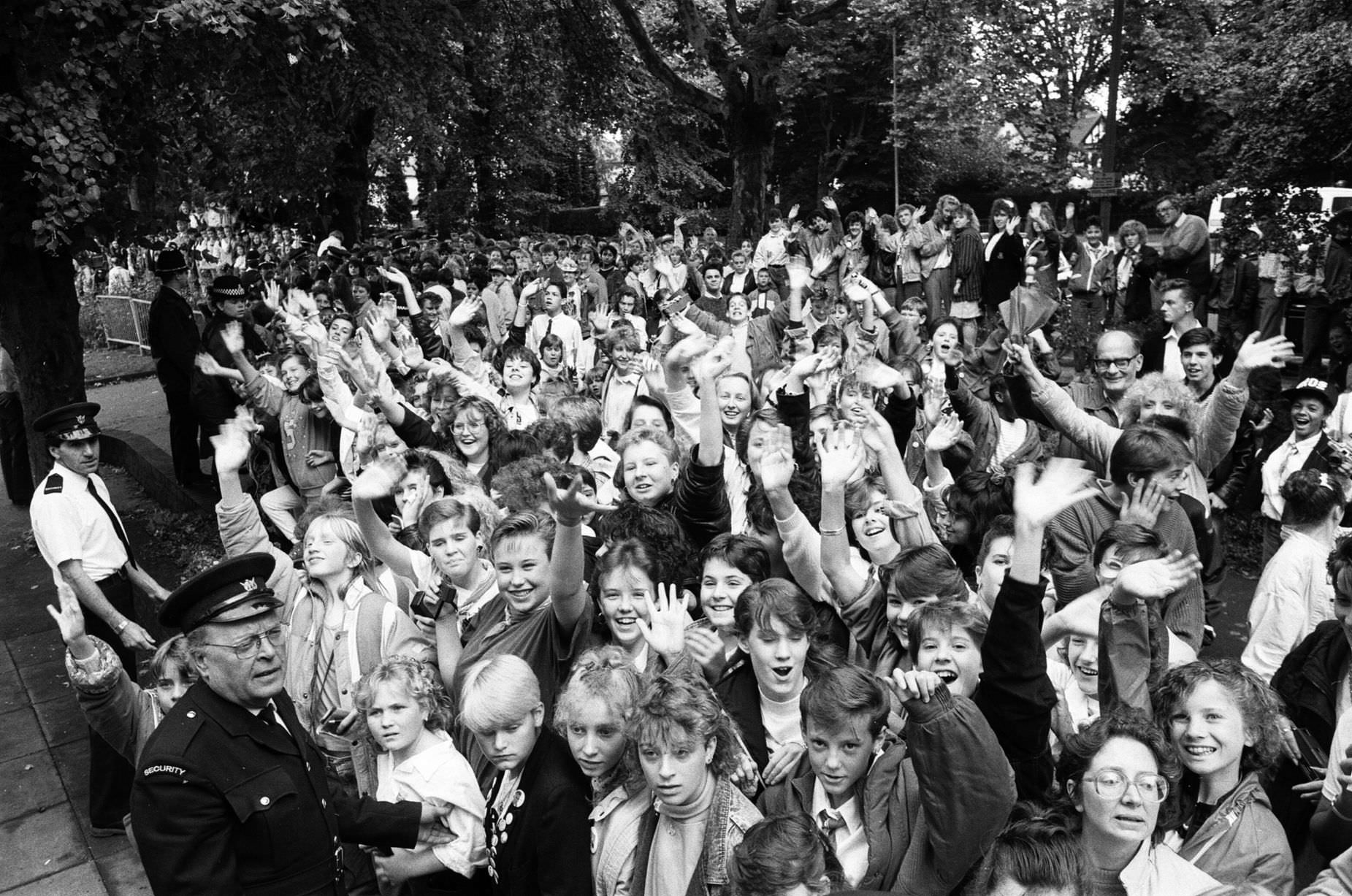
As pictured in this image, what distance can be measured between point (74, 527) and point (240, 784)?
3.38 m

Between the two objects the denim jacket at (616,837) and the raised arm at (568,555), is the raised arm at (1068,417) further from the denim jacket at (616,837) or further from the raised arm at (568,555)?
the denim jacket at (616,837)

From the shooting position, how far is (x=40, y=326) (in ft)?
29.7

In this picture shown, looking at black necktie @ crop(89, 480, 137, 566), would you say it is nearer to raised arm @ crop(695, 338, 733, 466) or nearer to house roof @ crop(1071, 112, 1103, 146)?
raised arm @ crop(695, 338, 733, 466)

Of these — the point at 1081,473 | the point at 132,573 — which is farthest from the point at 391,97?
the point at 1081,473

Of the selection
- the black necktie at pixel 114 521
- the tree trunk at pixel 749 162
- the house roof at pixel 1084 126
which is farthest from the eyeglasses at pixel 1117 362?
the house roof at pixel 1084 126

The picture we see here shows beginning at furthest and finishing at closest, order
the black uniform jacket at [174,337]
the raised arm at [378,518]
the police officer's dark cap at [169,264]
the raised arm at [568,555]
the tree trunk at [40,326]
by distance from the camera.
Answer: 1. the police officer's dark cap at [169,264]
2. the black uniform jacket at [174,337]
3. the tree trunk at [40,326]
4. the raised arm at [378,518]
5. the raised arm at [568,555]

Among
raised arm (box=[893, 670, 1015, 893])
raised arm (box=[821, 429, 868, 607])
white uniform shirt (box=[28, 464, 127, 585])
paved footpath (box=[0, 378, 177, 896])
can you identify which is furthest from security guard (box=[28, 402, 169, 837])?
raised arm (box=[893, 670, 1015, 893])

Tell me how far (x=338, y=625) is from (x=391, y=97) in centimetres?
767

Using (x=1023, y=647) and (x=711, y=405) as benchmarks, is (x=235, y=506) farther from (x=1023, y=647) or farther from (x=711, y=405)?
(x=1023, y=647)

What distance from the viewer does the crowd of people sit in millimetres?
2955

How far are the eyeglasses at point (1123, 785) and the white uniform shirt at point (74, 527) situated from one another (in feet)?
16.9

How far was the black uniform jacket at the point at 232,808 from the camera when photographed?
2.96 metres

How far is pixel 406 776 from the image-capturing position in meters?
3.68

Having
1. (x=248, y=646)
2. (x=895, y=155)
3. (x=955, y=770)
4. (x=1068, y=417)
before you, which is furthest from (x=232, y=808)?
(x=895, y=155)
